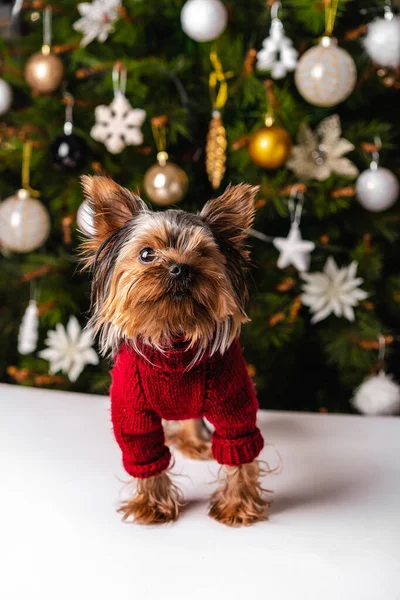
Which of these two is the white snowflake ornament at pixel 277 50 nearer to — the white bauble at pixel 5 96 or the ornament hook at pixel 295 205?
the ornament hook at pixel 295 205

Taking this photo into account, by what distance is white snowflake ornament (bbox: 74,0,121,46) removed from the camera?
62.2 inches

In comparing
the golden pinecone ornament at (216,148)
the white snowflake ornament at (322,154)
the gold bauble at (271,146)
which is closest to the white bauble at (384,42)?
the white snowflake ornament at (322,154)

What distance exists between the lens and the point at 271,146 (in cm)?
153

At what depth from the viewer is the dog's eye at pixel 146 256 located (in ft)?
3.00

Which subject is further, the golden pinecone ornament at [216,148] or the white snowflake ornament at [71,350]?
the white snowflake ornament at [71,350]

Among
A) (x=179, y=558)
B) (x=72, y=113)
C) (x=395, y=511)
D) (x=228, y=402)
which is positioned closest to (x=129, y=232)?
(x=228, y=402)

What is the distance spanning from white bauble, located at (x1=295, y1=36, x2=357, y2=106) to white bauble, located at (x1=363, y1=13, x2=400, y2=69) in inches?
3.7

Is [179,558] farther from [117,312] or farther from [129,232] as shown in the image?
[129,232]

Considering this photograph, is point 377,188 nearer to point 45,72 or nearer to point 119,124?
point 119,124

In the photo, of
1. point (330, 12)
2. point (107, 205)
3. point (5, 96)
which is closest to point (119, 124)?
point (5, 96)

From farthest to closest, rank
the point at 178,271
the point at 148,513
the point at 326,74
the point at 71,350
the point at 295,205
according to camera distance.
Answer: the point at 71,350 → the point at 295,205 → the point at 326,74 → the point at 148,513 → the point at 178,271

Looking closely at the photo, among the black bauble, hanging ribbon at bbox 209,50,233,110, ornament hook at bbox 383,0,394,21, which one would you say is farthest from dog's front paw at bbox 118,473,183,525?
ornament hook at bbox 383,0,394,21

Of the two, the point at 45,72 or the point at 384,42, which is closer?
the point at 384,42

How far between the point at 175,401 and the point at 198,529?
0.73 ft
